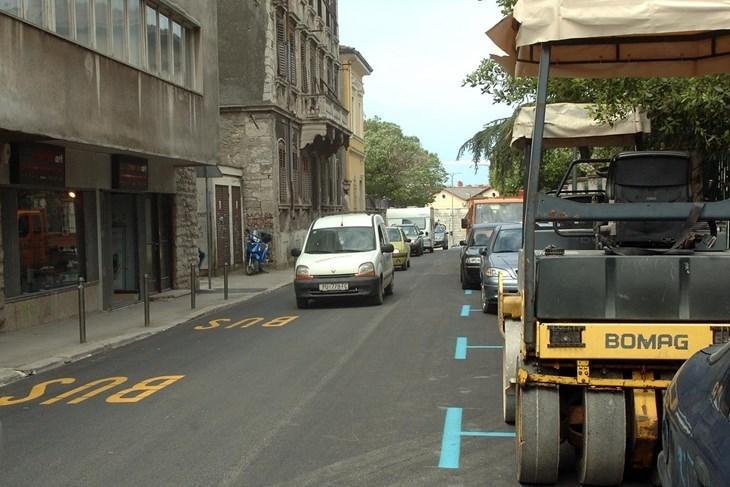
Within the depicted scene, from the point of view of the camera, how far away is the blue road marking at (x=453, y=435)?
235 inches

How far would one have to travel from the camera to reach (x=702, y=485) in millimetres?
2848

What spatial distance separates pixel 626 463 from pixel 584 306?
1072 millimetres

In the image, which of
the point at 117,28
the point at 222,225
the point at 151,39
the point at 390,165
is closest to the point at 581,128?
the point at 117,28

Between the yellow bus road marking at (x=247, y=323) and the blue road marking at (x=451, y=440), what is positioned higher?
the blue road marking at (x=451, y=440)

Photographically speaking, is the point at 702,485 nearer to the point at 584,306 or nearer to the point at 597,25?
the point at 584,306

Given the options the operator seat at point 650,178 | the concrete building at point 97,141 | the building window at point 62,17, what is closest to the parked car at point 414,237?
the concrete building at point 97,141

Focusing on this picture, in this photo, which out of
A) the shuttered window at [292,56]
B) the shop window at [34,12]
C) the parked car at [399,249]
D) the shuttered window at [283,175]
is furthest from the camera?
the shuttered window at [292,56]

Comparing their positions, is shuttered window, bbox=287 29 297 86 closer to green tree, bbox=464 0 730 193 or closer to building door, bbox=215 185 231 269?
building door, bbox=215 185 231 269

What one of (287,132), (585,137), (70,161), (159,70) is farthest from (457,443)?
(287,132)

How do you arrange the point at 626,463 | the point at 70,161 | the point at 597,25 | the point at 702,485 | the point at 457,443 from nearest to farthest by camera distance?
the point at 702,485 < the point at 597,25 < the point at 626,463 < the point at 457,443 < the point at 70,161

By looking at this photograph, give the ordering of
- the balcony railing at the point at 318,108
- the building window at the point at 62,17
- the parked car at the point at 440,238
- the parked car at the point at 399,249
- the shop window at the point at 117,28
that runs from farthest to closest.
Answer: the parked car at the point at 440,238 → the balcony railing at the point at 318,108 → the parked car at the point at 399,249 → the shop window at the point at 117,28 → the building window at the point at 62,17

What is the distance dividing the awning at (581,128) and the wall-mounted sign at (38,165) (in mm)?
8431

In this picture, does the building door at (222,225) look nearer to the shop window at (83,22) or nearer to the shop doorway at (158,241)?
the shop doorway at (158,241)

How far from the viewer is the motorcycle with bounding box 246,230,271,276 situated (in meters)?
28.7
